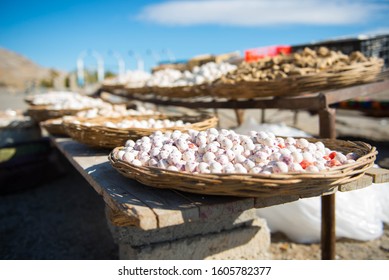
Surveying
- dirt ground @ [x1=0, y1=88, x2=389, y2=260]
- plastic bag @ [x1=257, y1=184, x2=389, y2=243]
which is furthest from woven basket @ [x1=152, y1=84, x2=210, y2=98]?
dirt ground @ [x1=0, y1=88, x2=389, y2=260]

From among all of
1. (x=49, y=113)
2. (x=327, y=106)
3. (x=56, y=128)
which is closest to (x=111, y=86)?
(x=49, y=113)

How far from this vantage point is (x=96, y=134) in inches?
78.8

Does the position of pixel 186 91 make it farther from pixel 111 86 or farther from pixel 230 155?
pixel 111 86

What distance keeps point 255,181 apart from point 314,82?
140 cm

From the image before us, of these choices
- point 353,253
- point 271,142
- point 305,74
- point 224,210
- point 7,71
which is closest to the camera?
point 224,210

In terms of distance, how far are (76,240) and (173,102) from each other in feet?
5.23

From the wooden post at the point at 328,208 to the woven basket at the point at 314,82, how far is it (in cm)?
A: 23

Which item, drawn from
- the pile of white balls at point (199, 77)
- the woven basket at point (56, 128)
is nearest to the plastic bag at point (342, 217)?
the pile of white balls at point (199, 77)

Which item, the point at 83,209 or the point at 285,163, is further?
the point at 83,209

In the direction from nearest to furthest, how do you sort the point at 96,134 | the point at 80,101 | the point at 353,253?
the point at 96,134, the point at 353,253, the point at 80,101

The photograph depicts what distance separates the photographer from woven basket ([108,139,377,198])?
1.07 m
